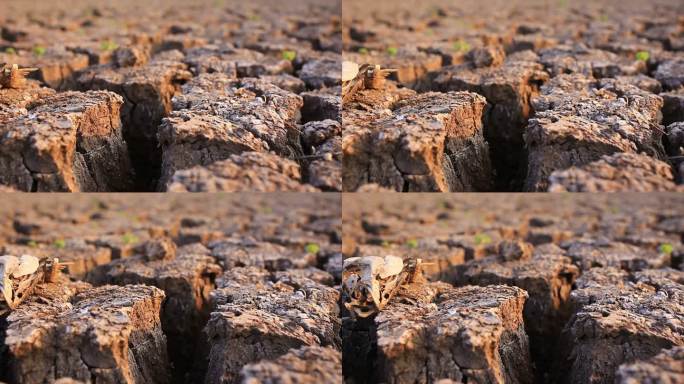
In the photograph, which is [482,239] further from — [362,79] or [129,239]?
[129,239]

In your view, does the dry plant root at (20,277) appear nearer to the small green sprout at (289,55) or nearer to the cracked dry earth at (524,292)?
the cracked dry earth at (524,292)

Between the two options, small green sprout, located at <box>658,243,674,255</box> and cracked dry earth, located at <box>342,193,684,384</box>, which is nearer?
cracked dry earth, located at <box>342,193,684,384</box>

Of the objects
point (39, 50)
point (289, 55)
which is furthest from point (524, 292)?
point (39, 50)

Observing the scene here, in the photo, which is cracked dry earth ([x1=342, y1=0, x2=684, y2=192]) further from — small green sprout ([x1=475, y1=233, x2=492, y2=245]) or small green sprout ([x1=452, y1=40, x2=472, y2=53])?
small green sprout ([x1=475, y1=233, x2=492, y2=245])

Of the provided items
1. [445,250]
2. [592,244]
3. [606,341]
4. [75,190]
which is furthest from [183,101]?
[592,244]

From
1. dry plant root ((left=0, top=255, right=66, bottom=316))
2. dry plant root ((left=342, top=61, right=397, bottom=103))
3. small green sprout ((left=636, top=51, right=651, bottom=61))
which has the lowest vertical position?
dry plant root ((left=0, top=255, right=66, bottom=316))

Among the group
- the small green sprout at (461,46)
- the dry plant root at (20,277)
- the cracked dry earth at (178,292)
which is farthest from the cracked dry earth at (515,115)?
the dry plant root at (20,277)

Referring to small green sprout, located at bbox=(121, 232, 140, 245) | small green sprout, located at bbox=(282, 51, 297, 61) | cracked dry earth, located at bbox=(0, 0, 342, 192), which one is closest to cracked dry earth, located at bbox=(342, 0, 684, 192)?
cracked dry earth, located at bbox=(0, 0, 342, 192)
